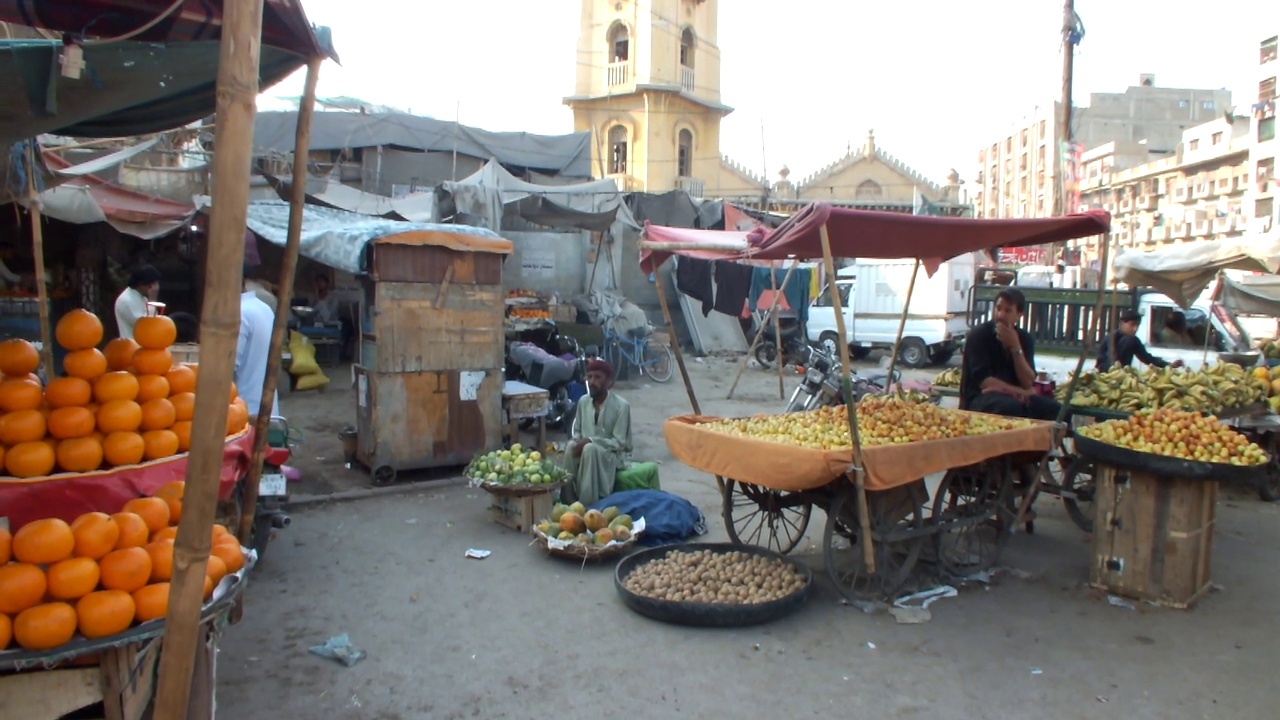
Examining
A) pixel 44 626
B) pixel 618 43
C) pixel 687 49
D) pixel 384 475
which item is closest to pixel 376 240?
pixel 384 475

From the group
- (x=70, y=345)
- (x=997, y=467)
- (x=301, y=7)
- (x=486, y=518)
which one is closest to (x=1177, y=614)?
(x=997, y=467)

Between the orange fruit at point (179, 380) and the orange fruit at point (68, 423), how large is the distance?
33 centimetres

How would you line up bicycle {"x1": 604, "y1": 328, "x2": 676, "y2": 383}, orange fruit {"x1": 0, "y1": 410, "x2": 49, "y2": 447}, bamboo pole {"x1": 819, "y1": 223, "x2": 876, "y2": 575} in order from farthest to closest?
1. bicycle {"x1": 604, "y1": 328, "x2": 676, "y2": 383}
2. bamboo pole {"x1": 819, "y1": 223, "x2": 876, "y2": 575}
3. orange fruit {"x1": 0, "y1": 410, "x2": 49, "y2": 447}

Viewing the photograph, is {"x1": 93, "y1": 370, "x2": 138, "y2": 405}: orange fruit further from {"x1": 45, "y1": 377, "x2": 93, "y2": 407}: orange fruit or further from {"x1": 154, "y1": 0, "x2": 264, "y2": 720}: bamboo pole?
{"x1": 154, "y1": 0, "x2": 264, "y2": 720}: bamboo pole

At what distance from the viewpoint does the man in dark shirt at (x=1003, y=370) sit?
247 inches

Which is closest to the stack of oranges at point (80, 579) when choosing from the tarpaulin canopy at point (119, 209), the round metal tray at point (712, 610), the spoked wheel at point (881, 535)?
the round metal tray at point (712, 610)

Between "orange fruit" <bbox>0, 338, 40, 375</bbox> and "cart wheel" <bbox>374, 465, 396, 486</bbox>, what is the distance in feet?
14.6

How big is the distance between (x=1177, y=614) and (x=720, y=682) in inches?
114

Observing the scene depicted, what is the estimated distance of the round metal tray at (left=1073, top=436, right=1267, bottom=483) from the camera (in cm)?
469

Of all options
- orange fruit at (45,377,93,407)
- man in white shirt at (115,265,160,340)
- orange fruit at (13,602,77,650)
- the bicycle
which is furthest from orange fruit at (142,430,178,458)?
the bicycle

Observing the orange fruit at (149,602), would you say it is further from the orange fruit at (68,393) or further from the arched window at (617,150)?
the arched window at (617,150)

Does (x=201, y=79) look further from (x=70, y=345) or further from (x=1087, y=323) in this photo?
(x=1087, y=323)

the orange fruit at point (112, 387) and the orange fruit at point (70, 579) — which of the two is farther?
the orange fruit at point (112, 387)

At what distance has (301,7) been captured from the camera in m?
2.51
